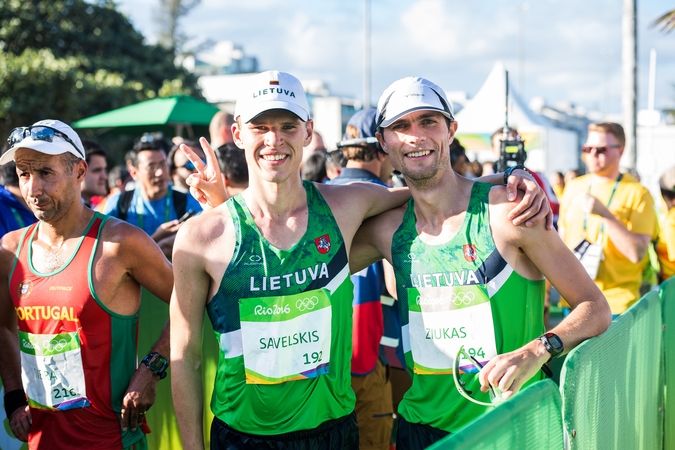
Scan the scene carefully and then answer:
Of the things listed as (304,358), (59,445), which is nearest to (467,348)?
(304,358)

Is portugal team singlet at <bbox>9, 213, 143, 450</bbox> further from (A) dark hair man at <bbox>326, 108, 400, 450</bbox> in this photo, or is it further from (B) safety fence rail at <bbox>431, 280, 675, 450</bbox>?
(B) safety fence rail at <bbox>431, 280, 675, 450</bbox>

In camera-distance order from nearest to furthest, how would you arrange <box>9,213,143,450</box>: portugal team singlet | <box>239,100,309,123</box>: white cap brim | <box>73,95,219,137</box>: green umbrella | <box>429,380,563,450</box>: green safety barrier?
<box>429,380,563,450</box>: green safety barrier, <box>239,100,309,123</box>: white cap brim, <box>9,213,143,450</box>: portugal team singlet, <box>73,95,219,137</box>: green umbrella

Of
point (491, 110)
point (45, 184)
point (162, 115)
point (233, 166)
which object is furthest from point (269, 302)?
point (491, 110)

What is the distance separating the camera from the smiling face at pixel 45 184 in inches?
115

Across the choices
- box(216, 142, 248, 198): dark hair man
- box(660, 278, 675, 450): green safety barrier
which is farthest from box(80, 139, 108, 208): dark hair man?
box(660, 278, 675, 450): green safety barrier

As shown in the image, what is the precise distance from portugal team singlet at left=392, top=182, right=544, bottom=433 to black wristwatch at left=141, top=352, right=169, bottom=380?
3.74 feet

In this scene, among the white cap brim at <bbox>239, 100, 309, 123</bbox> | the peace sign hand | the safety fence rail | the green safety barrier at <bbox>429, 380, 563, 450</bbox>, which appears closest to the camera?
the green safety barrier at <bbox>429, 380, 563, 450</bbox>

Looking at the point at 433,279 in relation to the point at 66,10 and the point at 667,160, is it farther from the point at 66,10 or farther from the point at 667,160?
the point at 66,10

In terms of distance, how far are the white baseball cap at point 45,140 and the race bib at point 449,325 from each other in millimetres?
1651

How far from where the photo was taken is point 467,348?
103 inches

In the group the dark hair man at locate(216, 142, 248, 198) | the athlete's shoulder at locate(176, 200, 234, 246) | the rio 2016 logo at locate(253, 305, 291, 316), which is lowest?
the rio 2016 logo at locate(253, 305, 291, 316)

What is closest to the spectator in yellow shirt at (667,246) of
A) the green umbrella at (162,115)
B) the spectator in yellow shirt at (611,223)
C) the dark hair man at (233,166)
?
the spectator in yellow shirt at (611,223)

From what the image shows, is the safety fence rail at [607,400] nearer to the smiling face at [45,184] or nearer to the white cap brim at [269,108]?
the white cap brim at [269,108]

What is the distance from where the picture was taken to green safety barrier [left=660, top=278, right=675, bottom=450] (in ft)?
12.5
